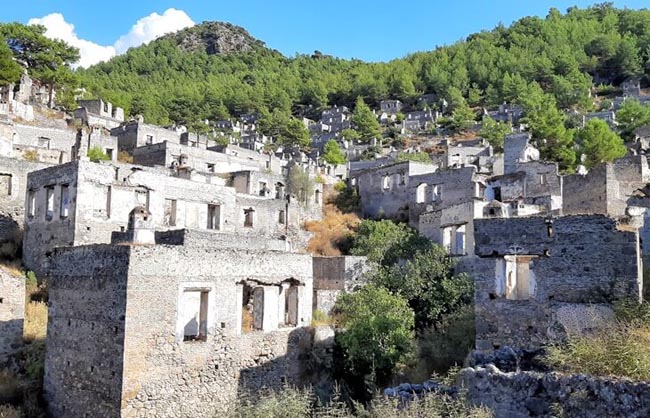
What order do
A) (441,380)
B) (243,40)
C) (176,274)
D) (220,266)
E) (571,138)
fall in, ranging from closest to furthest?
(441,380)
(176,274)
(220,266)
(571,138)
(243,40)

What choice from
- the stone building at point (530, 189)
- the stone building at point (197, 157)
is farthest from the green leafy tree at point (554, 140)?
the stone building at point (197, 157)

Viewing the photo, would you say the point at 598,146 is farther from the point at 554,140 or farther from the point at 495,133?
the point at 495,133

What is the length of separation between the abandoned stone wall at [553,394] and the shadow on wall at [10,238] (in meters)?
20.8

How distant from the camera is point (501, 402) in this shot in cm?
773

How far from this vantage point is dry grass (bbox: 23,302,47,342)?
1742 cm

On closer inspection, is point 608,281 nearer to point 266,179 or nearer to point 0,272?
point 0,272

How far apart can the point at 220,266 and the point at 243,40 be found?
152m

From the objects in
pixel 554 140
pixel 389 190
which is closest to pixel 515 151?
pixel 389 190

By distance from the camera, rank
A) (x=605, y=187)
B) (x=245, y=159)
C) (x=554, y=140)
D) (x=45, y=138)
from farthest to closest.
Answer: (x=554, y=140), (x=245, y=159), (x=45, y=138), (x=605, y=187)

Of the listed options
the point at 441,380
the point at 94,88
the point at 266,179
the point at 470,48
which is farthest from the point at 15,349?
the point at 470,48

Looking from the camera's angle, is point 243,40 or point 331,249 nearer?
point 331,249

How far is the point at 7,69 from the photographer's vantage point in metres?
45.0

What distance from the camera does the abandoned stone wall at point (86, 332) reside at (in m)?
12.8

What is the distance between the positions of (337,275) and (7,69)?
34.9 m
